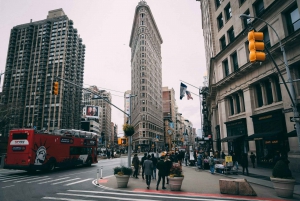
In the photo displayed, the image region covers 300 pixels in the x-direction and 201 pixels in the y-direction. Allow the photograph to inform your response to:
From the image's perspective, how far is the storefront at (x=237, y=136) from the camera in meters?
23.7

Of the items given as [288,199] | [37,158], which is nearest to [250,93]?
[288,199]

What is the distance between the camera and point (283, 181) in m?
9.37

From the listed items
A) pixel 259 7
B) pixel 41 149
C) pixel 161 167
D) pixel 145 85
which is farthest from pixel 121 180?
pixel 145 85

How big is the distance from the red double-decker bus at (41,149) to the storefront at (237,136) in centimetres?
1865

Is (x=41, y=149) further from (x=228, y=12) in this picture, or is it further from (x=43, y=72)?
(x=43, y=72)

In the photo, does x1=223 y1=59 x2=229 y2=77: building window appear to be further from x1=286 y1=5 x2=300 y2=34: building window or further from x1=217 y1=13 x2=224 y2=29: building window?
x1=286 y1=5 x2=300 y2=34: building window

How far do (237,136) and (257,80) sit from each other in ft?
23.0

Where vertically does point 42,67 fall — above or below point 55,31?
below

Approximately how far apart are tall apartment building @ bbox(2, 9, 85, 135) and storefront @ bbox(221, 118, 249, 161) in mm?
89181

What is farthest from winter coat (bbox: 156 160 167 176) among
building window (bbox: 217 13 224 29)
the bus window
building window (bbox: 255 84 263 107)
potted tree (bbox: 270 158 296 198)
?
building window (bbox: 217 13 224 29)

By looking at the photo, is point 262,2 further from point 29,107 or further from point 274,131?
point 29,107

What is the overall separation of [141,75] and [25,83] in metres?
64.0

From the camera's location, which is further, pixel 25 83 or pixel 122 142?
pixel 25 83

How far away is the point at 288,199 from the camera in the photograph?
9.07m
